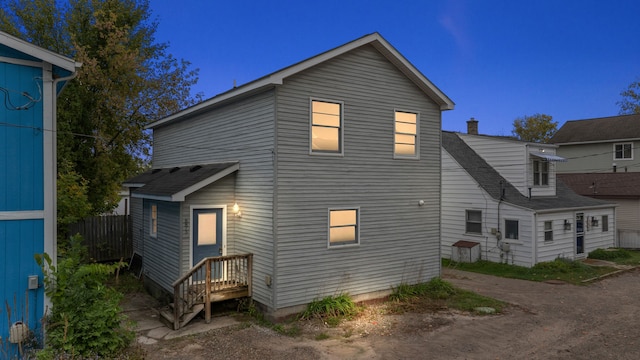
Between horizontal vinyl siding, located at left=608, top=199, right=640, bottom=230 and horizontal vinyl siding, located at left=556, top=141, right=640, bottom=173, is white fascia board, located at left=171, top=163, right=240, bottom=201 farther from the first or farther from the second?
horizontal vinyl siding, located at left=556, top=141, right=640, bottom=173

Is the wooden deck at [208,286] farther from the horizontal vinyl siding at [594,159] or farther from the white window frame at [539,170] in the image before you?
the horizontal vinyl siding at [594,159]

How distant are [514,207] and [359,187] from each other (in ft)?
28.2

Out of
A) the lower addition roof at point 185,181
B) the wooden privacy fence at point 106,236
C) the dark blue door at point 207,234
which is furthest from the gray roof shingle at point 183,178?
the wooden privacy fence at point 106,236

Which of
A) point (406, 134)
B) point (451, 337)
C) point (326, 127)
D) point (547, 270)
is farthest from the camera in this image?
point (547, 270)

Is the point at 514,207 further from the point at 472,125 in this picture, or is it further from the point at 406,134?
the point at 472,125

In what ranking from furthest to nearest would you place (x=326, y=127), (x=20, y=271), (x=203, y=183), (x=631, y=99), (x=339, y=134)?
(x=631, y=99) → (x=339, y=134) → (x=326, y=127) → (x=203, y=183) → (x=20, y=271)

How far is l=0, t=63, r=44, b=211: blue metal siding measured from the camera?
6.87 m

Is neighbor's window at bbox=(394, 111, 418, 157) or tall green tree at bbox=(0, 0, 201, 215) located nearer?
neighbor's window at bbox=(394, 111, 418, 157)

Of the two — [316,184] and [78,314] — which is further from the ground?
[316,184]

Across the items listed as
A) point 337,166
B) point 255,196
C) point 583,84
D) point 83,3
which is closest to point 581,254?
point 337,166

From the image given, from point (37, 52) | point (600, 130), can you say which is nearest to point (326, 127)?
point (37, 52)

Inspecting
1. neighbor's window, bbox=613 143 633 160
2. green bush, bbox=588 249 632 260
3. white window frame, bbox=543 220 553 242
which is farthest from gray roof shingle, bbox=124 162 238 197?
neighbor's window, bbox=613 143 633 160

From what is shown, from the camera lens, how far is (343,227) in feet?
35.9

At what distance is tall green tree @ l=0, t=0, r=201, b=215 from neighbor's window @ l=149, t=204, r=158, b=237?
927cm
